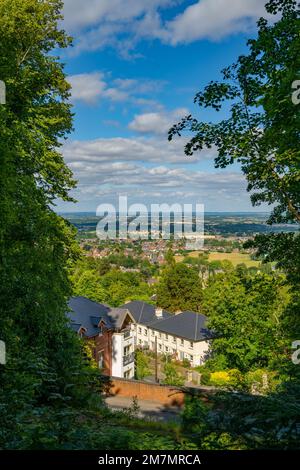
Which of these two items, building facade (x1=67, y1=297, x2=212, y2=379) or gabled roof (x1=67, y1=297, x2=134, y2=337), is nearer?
gabled roof (x1=67, y1=297, x2=134, y2=337)

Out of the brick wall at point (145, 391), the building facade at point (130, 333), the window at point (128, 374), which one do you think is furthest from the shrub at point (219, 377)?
the brick wall at point (145, 391)

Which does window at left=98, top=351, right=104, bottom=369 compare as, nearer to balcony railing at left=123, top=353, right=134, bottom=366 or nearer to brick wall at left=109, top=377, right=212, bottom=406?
balcony railing at left=123, top=353, right=134, bottom=366

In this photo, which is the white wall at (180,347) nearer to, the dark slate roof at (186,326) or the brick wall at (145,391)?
the dark slate roof at (186,326)

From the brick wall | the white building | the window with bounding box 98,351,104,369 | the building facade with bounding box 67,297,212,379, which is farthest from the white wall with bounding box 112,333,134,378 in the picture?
the brick wall

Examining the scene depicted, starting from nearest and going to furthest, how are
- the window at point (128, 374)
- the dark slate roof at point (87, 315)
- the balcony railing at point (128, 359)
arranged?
1. the dark slate roof at point (87, 315)
2. the balcony railing at point (128, 359)
3. the window at point (128, 374)

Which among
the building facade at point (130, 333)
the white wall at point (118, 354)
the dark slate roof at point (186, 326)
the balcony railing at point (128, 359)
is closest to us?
the building facade at point (130, 333)

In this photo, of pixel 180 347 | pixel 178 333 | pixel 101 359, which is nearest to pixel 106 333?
pixel 101 359

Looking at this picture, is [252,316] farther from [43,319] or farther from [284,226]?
[43,319]

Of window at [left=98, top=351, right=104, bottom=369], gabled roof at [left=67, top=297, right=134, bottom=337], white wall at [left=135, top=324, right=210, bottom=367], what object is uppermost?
gabled roof at [left=67, top=297, right=134, bottom=337]

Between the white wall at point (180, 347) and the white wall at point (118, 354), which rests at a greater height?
the white wall at point (118, 354)
